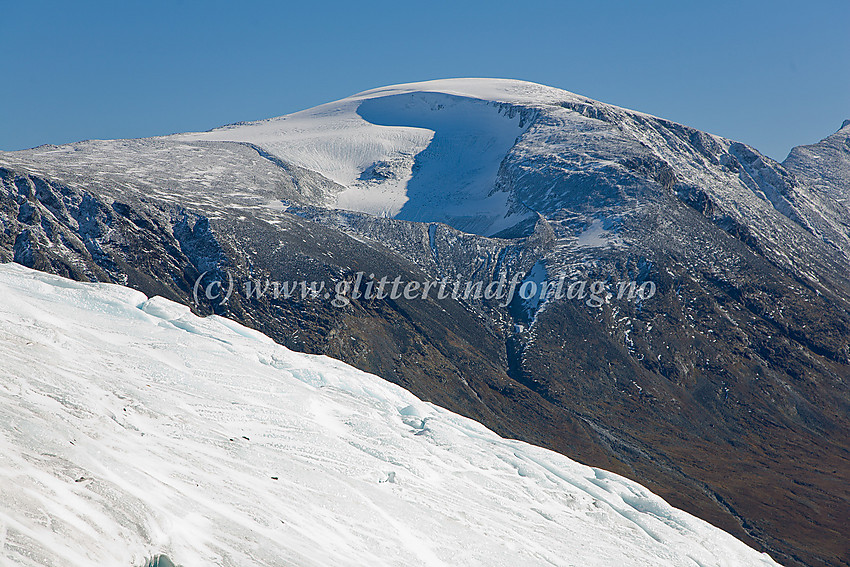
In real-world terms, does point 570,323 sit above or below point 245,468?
above

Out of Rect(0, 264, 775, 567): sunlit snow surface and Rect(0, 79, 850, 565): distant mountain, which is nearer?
Rect(0, 264, 775, 567): sunlit snow surface

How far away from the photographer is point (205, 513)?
24.8 metres

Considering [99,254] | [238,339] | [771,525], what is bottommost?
[771,525]

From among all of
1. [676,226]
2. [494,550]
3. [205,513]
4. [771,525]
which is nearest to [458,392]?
[771,525]

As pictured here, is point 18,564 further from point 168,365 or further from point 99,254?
point 99,254

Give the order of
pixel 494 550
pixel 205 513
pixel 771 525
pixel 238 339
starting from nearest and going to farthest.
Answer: pixel 205 513, pixel 494 550, pixel 238 339, pixel 771 525

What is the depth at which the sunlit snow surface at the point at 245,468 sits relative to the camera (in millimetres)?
22469

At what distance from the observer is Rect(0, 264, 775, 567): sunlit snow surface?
73.7 ft

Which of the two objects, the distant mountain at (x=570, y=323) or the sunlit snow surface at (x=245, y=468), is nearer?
the sunlit snow surface at (x=245, y=468)

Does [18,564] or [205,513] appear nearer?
[18,564]

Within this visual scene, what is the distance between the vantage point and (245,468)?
98.6ft

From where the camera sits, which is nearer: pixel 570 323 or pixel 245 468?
pixel 245 468

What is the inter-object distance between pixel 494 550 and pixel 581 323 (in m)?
133

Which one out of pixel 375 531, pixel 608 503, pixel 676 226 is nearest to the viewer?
pixel 375 531
